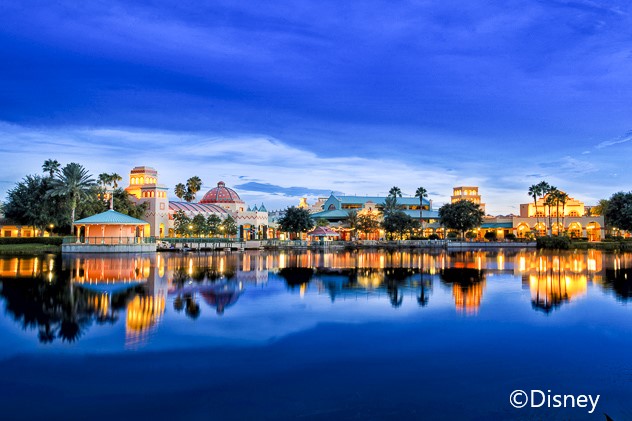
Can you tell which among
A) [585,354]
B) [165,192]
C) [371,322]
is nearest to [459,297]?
[371,322]

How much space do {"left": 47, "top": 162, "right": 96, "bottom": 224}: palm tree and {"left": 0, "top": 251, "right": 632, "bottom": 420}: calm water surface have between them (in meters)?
41.9

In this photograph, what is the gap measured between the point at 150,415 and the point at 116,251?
50.1 meters

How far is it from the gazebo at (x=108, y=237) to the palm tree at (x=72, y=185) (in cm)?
398

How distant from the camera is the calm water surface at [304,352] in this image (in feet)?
30.2

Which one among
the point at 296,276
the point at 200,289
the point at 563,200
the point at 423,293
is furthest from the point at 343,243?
the point at 200,289

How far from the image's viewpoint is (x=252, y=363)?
11805 mm

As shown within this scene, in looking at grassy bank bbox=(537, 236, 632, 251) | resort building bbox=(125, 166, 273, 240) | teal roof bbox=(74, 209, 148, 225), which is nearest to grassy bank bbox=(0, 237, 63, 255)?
teal roof bbox=(74, 209, 148, 225)

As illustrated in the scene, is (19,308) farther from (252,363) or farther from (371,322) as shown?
(371,322)

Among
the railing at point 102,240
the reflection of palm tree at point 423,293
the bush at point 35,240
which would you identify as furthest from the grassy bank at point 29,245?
the reflection of palm tree at point 423,293

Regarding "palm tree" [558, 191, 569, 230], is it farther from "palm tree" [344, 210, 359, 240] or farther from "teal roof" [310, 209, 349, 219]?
"teal roof" [310, 209, 349, 219]

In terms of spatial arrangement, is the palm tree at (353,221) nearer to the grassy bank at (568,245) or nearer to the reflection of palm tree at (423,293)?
the grassy bank at (568,245)

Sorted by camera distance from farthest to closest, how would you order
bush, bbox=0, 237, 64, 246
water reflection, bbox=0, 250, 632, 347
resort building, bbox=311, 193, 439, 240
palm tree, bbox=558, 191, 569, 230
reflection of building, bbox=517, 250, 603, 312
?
1. resort building, bbox=311, 193, 439, 240
2. palm tree, bbox=558, 191, 569, 230
3. bush, bbox=0, 237, 64, 246
4. reflection of building, bbox=517, 250, 603, 312
5. water reflection, bbox=0, 250, 632, 347

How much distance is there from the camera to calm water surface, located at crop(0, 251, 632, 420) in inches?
362

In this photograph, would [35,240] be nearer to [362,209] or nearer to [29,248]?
[29,248]
